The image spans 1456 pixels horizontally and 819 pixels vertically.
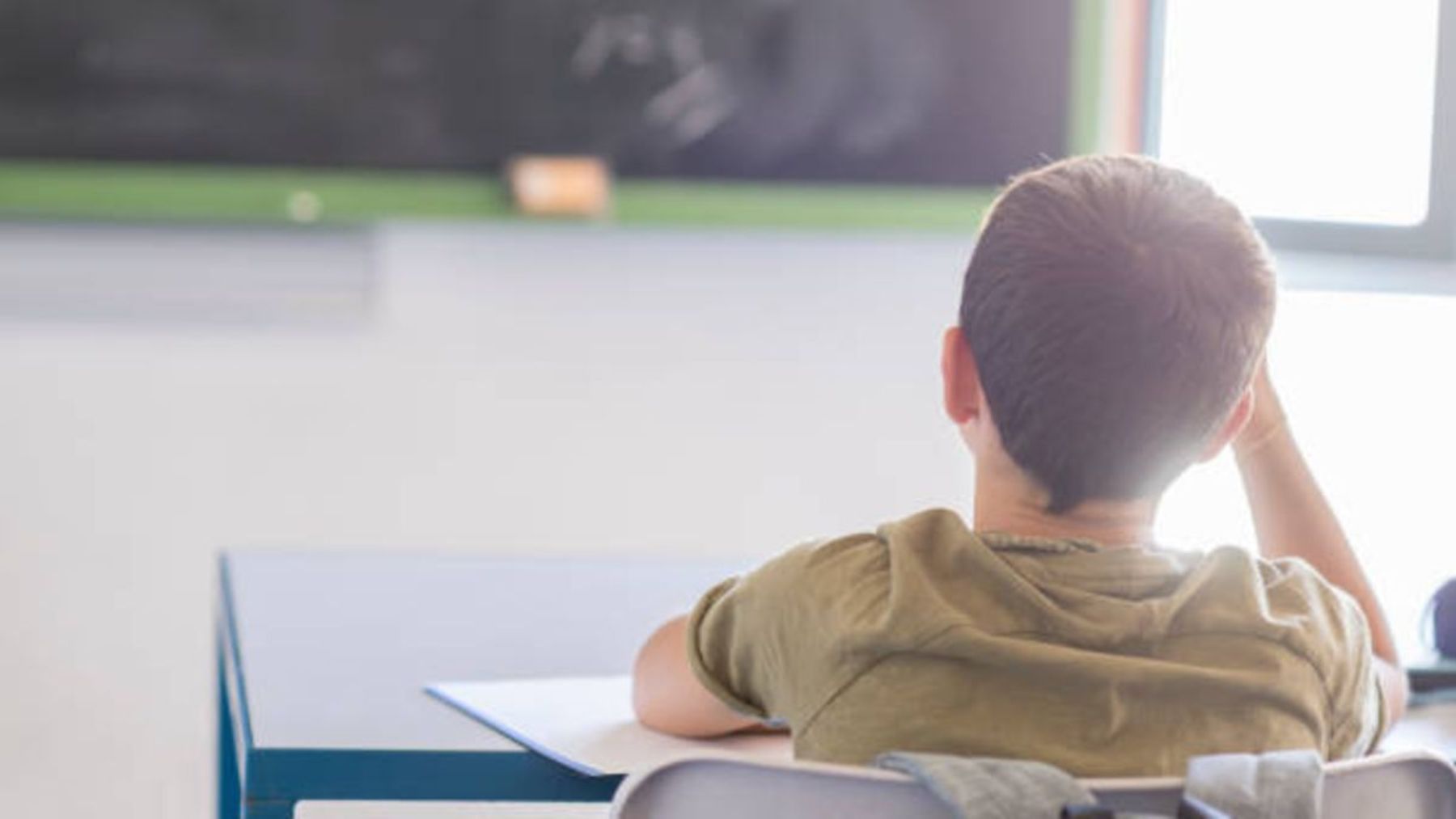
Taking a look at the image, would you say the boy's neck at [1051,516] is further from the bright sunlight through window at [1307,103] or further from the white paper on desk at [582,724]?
the bright sunlight through window at [1307,103]

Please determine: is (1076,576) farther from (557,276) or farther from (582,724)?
(557,276)

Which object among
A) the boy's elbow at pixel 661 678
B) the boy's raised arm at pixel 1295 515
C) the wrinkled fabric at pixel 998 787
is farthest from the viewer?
the boy's raised arm at pixel 1295 515

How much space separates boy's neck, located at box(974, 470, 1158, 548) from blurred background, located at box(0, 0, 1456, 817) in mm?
1911

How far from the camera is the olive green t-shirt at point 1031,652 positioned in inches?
46.6

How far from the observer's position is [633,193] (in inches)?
132

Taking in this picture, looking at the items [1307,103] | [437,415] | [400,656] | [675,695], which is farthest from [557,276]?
[675,695]

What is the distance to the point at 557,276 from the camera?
134 inches

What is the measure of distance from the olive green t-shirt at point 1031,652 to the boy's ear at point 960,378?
8cm

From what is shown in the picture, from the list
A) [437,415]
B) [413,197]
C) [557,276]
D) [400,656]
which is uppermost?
[413,197]

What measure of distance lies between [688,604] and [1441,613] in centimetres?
64

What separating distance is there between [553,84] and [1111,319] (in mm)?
2197

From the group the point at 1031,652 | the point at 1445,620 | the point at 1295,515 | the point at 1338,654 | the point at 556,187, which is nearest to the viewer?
the point at 1031,652

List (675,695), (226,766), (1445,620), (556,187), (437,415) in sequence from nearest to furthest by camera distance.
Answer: (675,695)
(1445,620)
(226,766)
(556,187)
(437,415)

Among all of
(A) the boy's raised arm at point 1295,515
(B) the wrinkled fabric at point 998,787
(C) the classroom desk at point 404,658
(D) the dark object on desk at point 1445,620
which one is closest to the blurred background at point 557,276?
(C) the classroom desk at point 404,658
